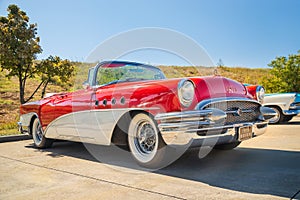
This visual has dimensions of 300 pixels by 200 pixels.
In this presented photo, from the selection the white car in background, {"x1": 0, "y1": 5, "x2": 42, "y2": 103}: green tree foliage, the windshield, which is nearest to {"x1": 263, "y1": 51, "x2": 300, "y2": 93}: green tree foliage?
the white car in background

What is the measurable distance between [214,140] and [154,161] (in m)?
0.78

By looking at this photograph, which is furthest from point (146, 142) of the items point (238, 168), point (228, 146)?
point (228, 146)

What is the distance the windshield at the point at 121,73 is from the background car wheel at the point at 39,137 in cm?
189

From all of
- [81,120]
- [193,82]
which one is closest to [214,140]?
[193,82]

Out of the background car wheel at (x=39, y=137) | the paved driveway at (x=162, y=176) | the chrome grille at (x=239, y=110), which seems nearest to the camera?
the paved driveway at (x=162, y=176)

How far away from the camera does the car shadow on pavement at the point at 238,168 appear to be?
2.83 metres

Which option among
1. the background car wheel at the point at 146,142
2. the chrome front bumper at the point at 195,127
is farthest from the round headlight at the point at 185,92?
the background car wheel at the point at 146,142

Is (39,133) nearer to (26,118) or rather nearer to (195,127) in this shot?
(26,118)

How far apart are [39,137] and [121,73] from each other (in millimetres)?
2497

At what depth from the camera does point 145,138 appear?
3783 millimetres

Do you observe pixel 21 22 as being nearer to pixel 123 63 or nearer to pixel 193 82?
pixel 123 63

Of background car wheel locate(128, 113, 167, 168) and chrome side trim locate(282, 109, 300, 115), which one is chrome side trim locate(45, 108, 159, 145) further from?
chrome side trim locate(282, 109, 300, 115)

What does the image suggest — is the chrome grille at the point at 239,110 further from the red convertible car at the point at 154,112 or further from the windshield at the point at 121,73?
the windshield at the point at 121,73

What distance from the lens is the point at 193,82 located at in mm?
3498
